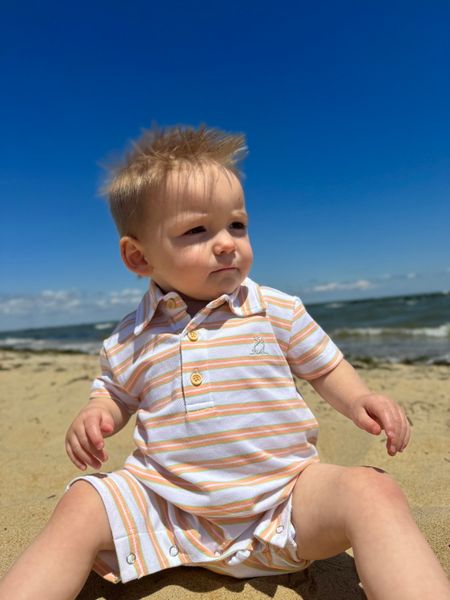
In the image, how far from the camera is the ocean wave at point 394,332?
1117 centimetres

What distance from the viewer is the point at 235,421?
1709mm

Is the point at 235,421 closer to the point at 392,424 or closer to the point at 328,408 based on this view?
the point at 392,424

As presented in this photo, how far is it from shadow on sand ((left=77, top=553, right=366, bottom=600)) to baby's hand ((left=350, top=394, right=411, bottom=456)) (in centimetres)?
50

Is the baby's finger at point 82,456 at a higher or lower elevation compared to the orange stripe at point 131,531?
higher

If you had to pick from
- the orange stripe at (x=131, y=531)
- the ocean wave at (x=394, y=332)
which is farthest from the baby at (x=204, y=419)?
the ocean wave at (x=394, y=332)

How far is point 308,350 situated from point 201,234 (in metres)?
0.56

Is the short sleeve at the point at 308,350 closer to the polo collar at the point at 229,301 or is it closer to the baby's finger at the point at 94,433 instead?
the polo collar at the point at 229,301

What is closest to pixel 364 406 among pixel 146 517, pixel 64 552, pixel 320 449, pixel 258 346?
pixel 258 346

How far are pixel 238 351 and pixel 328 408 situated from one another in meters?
2.60

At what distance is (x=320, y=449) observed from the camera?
311cm

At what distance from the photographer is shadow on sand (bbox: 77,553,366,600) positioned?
1665mm

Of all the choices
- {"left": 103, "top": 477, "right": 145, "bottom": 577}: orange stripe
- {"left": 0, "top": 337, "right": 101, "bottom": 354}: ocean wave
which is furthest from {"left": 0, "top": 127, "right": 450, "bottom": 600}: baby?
{"left": 0, "top": 337, "right": 101, "bottom": 354}: ocean wave

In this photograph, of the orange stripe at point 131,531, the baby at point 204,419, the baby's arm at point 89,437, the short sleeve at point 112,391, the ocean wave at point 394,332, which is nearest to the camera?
the baby at point 204,419

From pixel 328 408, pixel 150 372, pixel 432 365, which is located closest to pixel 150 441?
pixel 150 372
